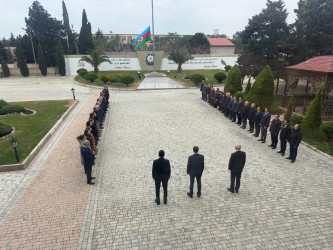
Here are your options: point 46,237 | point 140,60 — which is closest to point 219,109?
point 46,237

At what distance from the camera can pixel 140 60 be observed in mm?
36281

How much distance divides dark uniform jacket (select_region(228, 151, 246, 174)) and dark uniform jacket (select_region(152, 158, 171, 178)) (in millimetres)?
1637

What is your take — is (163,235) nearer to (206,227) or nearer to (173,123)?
(206,227)

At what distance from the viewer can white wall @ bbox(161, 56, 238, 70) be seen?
37.1m

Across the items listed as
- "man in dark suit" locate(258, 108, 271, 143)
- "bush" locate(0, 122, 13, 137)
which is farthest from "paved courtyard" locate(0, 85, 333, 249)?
"bush" locate(0, 122, 13, 137)

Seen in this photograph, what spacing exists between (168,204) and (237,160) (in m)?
1.99

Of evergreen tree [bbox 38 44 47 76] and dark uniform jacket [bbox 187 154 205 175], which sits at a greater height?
evergreen tree [bbox 38 44 47 76]

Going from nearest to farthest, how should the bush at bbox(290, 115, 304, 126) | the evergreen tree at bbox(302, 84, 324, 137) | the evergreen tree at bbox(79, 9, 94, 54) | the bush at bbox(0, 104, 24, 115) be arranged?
the evergreen tree at bbox(302, 84, 324, 137) → the bush at bbox(290, 115, 304, 126) → the bush at bbox(0, 104, 24, 115) → the evergreen tree at bbox(79, 9, 94, 54)

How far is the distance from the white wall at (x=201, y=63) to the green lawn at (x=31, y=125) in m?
23.2

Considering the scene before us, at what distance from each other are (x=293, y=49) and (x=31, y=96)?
2198cm

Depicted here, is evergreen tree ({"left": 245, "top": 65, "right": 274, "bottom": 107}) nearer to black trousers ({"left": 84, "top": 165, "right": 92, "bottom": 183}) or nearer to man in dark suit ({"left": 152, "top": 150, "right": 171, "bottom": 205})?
man in dark suit ({"left": 152, "top": 150, "right": 171, "bottom": 205})

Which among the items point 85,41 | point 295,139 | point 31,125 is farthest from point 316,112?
point 85,41

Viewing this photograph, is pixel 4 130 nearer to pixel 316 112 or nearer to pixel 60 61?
pixel 316 112

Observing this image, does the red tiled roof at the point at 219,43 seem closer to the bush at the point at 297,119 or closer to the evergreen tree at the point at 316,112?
the bush at the point at 297,119
